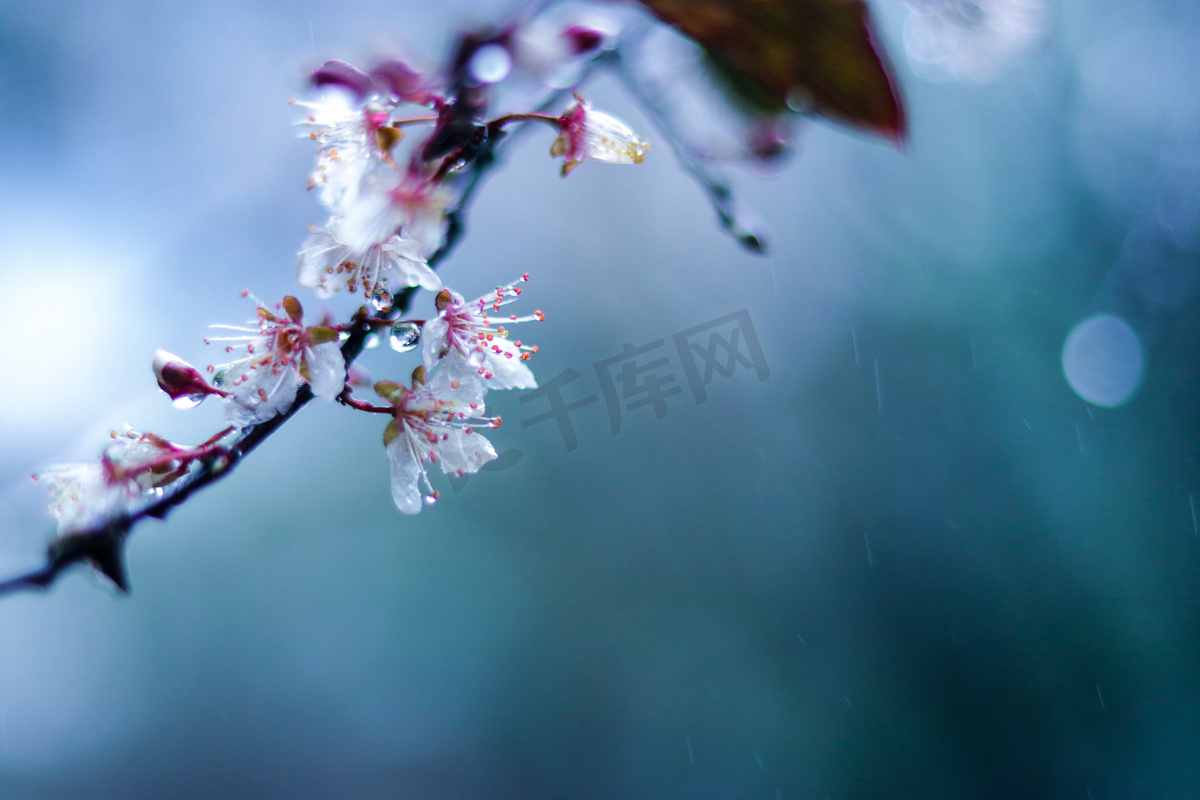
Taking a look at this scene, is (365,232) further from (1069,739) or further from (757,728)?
(1069,739)

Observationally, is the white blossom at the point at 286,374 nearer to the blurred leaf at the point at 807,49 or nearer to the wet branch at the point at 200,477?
the wet branch at the point at 200,477

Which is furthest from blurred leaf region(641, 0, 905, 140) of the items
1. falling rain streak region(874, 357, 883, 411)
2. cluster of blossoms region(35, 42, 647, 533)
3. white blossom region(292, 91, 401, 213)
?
falling rain streak region(874, 357, 883, 411)

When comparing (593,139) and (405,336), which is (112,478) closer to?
(405,336)

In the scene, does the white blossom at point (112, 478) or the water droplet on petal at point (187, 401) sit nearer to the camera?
the white blossom at point (112, 478)

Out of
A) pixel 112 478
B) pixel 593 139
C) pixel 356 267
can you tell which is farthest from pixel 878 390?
pixel 112 478

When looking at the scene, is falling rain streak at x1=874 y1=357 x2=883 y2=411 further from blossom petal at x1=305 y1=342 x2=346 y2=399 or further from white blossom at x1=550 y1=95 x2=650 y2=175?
blossom petal at x1=305 y1=342 x2=346 y2=399

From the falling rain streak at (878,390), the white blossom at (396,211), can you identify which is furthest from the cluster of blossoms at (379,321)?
the falling rain streak at (878,390)

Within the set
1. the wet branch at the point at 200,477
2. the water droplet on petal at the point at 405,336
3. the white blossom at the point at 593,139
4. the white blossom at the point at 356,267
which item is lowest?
the wet branch at the point at 200,477
